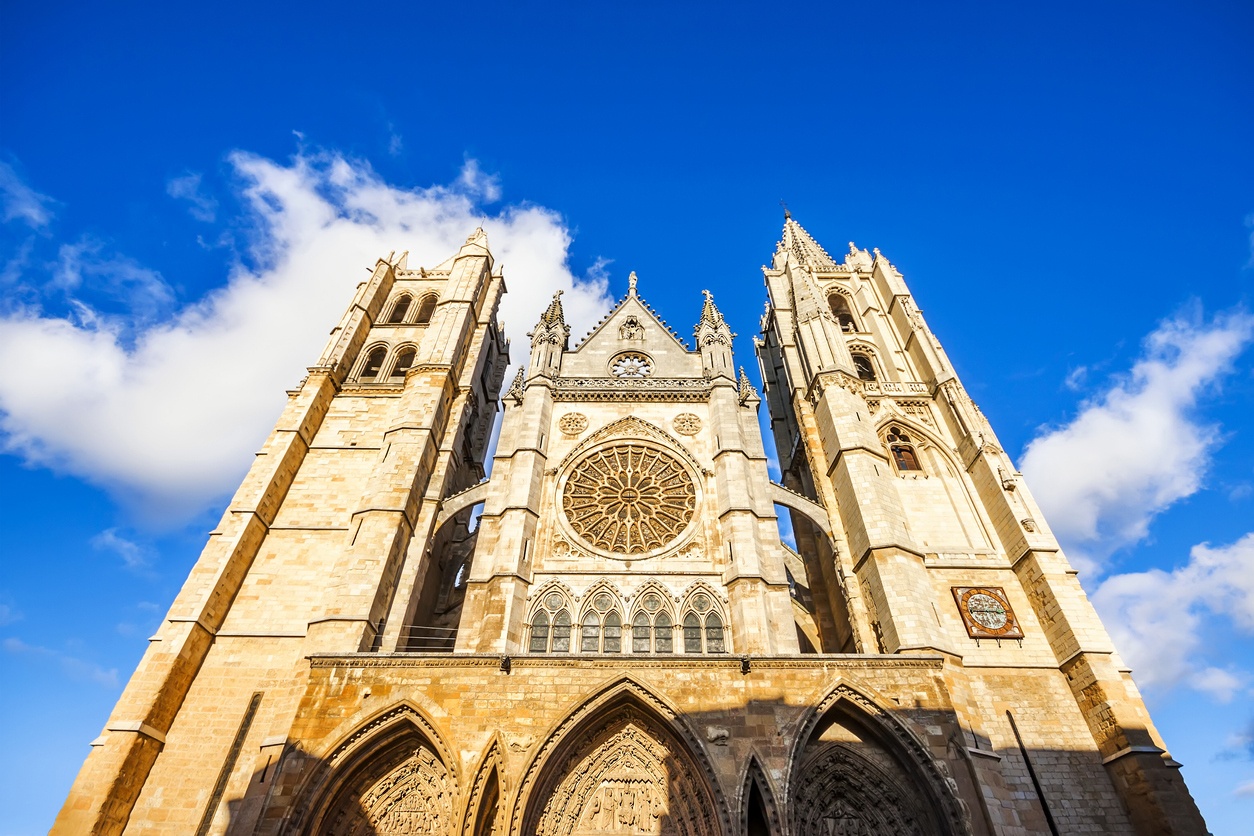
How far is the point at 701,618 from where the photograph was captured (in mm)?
14109

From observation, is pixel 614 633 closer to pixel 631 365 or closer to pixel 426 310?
pixel 631 365

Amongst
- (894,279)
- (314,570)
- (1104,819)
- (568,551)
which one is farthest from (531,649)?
(894,279)

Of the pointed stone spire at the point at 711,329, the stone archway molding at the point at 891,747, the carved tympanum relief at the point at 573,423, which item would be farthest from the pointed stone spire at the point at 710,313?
the stone archway molding at the point at 891,747

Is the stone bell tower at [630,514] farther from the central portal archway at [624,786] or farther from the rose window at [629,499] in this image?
the central portal archway at [624,786]

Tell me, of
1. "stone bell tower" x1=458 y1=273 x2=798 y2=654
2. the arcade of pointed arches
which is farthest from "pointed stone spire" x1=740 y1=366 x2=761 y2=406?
the arcade of pointed arches

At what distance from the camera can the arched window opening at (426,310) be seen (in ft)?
77.0

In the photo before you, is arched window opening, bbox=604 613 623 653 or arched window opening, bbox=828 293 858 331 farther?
arched window opening, bbox=828 293 858 331

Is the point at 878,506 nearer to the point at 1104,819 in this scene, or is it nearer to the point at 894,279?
the point at 1104,819

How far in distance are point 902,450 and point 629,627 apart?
9443mm

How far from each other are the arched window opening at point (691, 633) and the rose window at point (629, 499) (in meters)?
1.98

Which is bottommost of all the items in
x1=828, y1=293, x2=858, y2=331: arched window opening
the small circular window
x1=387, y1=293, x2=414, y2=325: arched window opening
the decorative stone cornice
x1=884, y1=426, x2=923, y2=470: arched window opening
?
x1=884, y1=426, x2=923, y2=470: arched window opening

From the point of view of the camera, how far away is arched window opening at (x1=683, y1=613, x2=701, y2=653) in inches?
539

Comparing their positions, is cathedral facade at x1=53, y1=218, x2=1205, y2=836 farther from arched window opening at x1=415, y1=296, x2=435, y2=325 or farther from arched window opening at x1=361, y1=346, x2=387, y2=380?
arched window opening at x1=415, y1=296, x2=435, y2=325

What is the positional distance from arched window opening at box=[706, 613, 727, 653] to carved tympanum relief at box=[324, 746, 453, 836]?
5.60m
